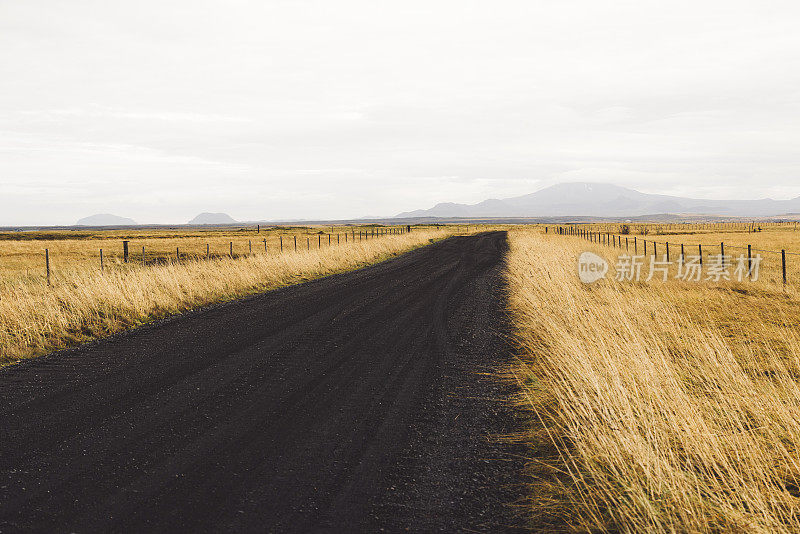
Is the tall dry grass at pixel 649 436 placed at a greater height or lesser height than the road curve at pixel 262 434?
greater

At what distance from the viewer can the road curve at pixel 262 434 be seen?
3539mm

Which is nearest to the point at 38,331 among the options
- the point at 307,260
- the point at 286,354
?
the point at 286,354

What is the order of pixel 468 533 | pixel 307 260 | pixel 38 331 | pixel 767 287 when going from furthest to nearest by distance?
1. pixel 307 260
2. pixel 767 287
3. pixel 38 331
4. pixel 468 533

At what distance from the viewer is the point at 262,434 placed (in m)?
4.91

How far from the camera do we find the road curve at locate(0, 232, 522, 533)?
11.6 feet

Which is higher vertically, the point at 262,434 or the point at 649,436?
the point at 649,436

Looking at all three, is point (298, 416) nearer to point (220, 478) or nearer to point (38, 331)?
point (220, 478)

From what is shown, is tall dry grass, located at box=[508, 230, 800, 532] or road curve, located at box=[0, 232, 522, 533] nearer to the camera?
tall dry grass, located at box=[508, 230, 800, 532]

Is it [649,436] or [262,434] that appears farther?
[262,434]

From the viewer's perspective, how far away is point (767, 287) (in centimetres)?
1588

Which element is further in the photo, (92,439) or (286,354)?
(286,354)

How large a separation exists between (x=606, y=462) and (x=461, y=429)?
60.7 inches

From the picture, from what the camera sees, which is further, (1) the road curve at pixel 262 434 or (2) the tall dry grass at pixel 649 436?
(1) the road curve at pixel 262 434

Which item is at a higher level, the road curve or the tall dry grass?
the tall dry grass
